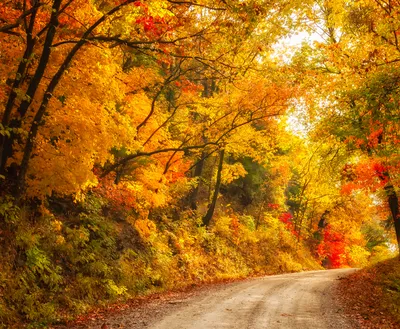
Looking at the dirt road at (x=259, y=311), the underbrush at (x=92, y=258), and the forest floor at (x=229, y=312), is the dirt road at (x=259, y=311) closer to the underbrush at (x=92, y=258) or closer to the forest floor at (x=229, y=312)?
the forest floor at (x=229, y=312)

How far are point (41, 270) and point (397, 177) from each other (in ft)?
40.8

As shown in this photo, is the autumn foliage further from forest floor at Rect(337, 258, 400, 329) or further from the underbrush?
forest floor at Rect(337, 258, 400, 329)

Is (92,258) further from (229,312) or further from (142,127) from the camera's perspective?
(142,127)

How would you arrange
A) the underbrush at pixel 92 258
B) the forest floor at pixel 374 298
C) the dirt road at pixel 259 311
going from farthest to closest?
the forest floor at pixel 374 298
the underbrush at pixel 92 258
the dirt road at pixel 259 311

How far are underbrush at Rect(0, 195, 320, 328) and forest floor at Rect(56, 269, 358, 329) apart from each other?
1.05 meters

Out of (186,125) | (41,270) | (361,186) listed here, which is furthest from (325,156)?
(41,270)

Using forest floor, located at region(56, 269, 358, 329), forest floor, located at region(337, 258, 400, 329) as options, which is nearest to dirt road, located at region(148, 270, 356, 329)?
forest floor, located at region(56, 269, 358, 329)

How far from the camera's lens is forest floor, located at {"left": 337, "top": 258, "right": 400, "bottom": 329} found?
9805mm

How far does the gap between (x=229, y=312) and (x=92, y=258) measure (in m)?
4.94

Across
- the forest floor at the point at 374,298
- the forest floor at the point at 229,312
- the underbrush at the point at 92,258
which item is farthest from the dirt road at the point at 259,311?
the underbrush at the point at 92,258

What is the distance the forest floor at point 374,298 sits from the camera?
9.80 meters

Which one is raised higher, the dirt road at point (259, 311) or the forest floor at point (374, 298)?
the dirt road at point (259, 311)

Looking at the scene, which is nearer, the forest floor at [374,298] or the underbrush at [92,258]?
the underbrush at [92,258]

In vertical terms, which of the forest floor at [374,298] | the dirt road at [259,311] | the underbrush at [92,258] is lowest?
the forest floor at [374,298]
